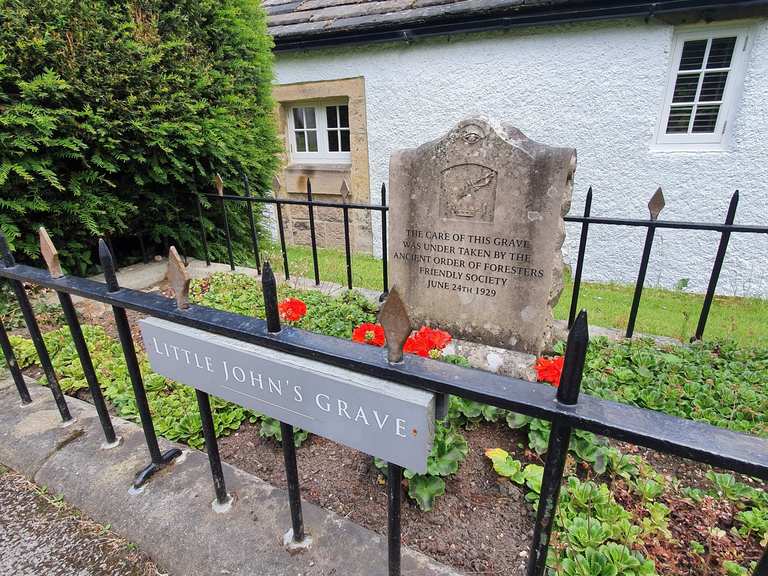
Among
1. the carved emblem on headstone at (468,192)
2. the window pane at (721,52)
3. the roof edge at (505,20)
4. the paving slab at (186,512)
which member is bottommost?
the paving slab at (186,512)

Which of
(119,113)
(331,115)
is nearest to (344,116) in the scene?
(331,115)

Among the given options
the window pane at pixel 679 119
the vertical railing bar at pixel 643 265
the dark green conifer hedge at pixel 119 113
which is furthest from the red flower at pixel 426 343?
the window pane at pixel 679 119

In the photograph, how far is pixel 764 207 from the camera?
479 cm

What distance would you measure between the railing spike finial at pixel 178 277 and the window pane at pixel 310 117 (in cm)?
701

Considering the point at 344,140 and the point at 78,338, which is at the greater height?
the point at 344,140

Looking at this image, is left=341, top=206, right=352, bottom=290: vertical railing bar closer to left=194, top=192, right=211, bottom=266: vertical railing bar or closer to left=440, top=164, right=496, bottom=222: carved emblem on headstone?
left=440, top=164, right=496, bottom=222: carved emblem on headstone

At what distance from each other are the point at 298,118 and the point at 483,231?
20.2 feet

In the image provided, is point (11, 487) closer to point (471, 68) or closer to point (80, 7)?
point (80, 7)

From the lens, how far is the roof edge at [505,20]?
433cm

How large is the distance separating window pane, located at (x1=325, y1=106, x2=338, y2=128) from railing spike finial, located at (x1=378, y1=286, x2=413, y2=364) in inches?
281

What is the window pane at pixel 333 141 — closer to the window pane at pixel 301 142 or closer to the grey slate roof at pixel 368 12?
the window pane at pixel 301 142

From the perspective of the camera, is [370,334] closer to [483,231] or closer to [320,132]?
[483,231]

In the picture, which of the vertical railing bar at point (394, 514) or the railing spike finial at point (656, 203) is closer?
the vertical railing bar at point (394, 514)

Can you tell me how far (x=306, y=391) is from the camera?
1.01 m
